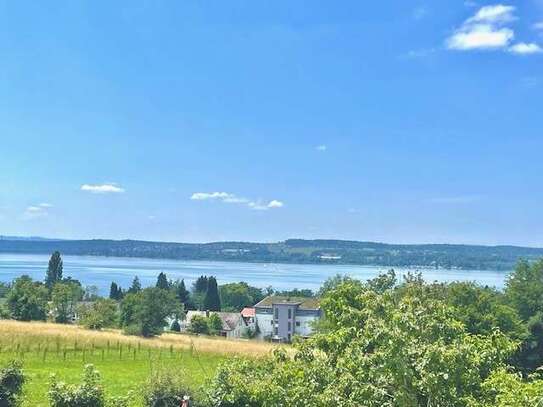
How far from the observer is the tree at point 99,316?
6400cm

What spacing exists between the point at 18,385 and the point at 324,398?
28.8 ft

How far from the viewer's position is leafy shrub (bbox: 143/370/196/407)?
15.8 meters

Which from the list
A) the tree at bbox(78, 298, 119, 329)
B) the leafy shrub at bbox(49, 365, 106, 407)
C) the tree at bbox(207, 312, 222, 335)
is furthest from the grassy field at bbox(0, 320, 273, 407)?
the tree at bbox(207, 312, 222, 335)

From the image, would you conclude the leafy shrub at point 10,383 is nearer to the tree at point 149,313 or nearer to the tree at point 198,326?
the tree at point 149,313

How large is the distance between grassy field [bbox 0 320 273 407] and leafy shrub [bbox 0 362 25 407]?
6272 mm

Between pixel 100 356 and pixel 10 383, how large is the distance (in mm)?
24140

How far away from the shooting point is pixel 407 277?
39.4 metres

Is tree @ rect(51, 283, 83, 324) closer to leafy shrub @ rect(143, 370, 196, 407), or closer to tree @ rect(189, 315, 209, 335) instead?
tree @ rect(189, 315, 209, 335)

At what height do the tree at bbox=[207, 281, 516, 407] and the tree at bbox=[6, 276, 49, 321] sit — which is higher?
the tree at bbox=[207, 281, 516, 407]

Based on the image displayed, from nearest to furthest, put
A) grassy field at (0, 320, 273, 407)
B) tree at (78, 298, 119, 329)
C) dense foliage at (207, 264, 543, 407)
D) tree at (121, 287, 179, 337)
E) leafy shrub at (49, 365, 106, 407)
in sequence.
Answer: dense foliage at (207, 264, 543, 407) → leafy shrub at (49, 365, 106, 407) → grassy field at (0, 320, 273, 407) → tree at (121, 287, 179, 337) → tree at (78, 298, 119, 329)

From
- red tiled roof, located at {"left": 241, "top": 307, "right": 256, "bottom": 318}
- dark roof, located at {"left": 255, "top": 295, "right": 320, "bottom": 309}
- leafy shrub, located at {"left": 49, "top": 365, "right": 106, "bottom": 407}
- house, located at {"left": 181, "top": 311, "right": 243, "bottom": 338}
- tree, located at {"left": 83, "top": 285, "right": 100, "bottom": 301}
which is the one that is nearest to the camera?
leafy shrub, located at {"left": 49, "top": 365, "right": 106, "bottom": 407}

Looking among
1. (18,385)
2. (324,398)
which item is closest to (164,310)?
(18,385)

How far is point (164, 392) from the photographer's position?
15.8 m

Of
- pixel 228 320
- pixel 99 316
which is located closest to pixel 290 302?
pixel 228 320
